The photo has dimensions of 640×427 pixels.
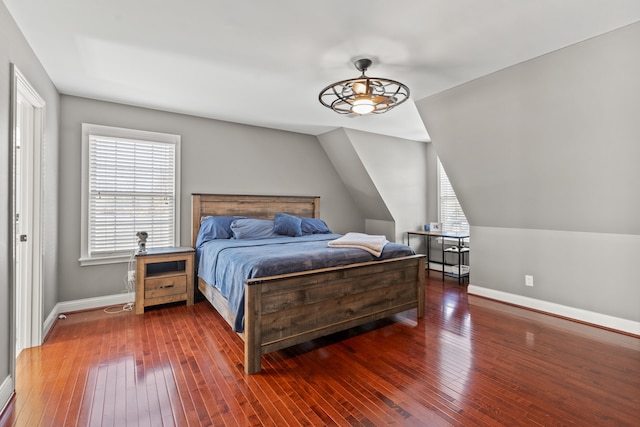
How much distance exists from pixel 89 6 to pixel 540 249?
15.8ft

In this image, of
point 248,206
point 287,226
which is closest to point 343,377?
point 287,226

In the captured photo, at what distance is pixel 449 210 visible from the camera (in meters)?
5.85

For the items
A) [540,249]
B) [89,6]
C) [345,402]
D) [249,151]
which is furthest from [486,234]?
[89,6]

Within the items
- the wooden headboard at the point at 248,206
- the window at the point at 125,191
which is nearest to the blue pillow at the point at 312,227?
the wooden headboard at the point at 248,206

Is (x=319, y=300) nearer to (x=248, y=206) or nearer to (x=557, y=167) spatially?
(x=248, y=206)

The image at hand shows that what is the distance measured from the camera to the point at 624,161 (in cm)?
268

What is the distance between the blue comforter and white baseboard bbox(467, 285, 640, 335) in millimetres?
1630

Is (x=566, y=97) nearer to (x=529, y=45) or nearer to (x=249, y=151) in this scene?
(x=529, y=45)

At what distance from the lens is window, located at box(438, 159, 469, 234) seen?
5.60 meters

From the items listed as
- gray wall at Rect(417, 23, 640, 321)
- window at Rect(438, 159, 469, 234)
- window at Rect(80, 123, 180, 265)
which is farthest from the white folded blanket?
window at Rect(438, 159, 469, 234)

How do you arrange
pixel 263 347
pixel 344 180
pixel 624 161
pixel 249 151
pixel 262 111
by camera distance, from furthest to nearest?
1. pixel 344 180
2. pixel 249 151
3. pixel 262 111
4. pixel 624 161
5. pixel 263 347

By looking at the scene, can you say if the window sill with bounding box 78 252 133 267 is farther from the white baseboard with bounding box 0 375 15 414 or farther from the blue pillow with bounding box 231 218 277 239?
the white baseboard with bounding box 0 375 15 414

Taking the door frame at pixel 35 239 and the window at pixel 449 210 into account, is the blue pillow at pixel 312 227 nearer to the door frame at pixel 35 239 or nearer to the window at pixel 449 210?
the window at pixel 449 210

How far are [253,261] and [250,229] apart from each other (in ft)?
5.59
